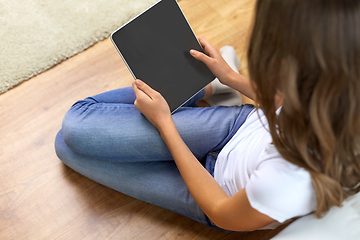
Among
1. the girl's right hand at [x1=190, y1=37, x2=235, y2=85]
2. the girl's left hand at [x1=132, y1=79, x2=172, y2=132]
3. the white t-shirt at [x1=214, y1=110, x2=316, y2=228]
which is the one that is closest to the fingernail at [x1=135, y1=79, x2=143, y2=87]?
the girl's left hand at [x1=132, y1=79, x2=172, y2=132]

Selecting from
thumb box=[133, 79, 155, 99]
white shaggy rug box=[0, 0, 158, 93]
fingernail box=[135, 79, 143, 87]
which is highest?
white shaggy rug box=[0, 0, 158, 93]

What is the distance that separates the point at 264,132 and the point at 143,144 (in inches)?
12.2

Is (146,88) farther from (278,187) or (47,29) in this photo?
(47,29)

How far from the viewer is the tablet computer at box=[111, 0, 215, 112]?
0.67 metres

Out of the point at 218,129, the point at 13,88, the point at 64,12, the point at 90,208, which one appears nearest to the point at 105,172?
the point at 90,208

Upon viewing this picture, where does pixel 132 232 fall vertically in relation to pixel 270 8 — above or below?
below

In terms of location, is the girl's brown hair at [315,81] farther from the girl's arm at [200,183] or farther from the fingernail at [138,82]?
the fingernail at [138,82]

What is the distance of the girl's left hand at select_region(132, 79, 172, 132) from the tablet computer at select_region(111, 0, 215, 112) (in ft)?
0.09

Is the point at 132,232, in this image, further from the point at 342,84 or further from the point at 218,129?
the point at 342,84

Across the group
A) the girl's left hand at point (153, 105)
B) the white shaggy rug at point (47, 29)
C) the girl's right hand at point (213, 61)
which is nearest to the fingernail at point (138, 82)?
the girl's left hand at point (153, 105)

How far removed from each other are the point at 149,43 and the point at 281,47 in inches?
16.5

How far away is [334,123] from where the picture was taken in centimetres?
36

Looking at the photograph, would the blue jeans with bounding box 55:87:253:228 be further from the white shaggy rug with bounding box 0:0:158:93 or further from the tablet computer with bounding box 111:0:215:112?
the white shaggy rug with bounding box 0:0:158:93

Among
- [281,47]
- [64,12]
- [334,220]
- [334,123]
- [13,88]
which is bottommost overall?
[334,220]
